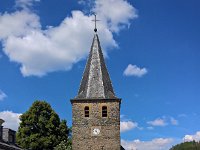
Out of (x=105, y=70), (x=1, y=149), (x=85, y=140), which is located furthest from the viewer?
(x=105, y=70)

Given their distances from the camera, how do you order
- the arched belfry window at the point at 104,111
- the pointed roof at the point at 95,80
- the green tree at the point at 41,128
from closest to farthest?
the arched belfry window at the point at 104,111 → the pointed roof at the point at 95,80 → the green tree at the point at 41,128

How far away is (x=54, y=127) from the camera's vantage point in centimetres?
5106

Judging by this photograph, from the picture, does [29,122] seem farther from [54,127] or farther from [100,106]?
[100,106]

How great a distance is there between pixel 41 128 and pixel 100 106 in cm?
1451

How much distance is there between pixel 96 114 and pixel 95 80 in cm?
326

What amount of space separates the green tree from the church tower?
38.5 ft

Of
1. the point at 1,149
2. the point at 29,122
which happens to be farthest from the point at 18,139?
the point at 1,149

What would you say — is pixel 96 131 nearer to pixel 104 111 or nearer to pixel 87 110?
pixel 104 111

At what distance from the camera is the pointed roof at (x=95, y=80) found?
38938 millimetres

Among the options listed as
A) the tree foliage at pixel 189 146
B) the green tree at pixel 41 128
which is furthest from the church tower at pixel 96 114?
the tree foliage at pixel 189 146

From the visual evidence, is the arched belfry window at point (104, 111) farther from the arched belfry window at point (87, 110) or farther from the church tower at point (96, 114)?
the arched belfry window at point (87, 110)

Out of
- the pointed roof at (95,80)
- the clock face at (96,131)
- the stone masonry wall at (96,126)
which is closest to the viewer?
the stone masonry wall at (96,126)

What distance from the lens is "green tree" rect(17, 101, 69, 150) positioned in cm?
4850

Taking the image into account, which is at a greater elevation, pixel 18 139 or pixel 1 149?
pixel 18 139
